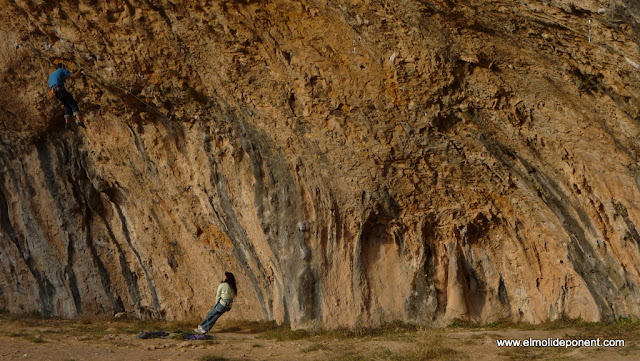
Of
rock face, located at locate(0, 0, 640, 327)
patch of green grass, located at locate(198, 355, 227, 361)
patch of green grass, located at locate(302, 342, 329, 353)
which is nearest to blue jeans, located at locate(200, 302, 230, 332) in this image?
rock face, located at locate(0, 0, 640, 327)

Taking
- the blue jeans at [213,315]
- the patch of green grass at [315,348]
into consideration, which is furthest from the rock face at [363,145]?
the patch of green grass at [315,348]

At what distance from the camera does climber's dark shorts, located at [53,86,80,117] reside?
1141 cm

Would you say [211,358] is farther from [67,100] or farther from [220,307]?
[67,100]

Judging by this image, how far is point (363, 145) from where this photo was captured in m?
10.9

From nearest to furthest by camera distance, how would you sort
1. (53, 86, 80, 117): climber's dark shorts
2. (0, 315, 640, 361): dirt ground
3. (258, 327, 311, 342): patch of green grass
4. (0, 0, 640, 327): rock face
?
(0, 315, 640, 361): dirt ground → (0, 0, 640, 327): rock face → (258, 327, 311, 342): patch of green grass → (53, 86, 80, 117): climber's dark shorts

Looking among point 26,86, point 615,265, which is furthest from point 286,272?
point 26,86

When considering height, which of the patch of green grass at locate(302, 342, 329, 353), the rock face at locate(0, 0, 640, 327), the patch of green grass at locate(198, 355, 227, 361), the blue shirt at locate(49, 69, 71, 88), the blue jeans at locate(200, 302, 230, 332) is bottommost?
the patch of green grass at locate(198, 355, 227, 361)

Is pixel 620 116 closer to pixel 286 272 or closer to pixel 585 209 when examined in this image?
pixel 585 209

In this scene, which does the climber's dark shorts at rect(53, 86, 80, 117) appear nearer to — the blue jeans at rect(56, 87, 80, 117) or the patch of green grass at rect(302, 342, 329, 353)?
the blue jeans at rect(56, 87, 80, 117)

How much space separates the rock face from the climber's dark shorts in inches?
24.1

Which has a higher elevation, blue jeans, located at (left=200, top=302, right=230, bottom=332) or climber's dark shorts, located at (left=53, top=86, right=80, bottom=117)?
climber's dark shorts, located at (left=53, top=86, right=80, bottom=117)

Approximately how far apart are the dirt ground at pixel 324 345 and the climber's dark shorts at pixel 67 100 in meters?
3.61

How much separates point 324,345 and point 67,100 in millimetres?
5889

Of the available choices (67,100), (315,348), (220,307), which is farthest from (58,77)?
(315,348)
